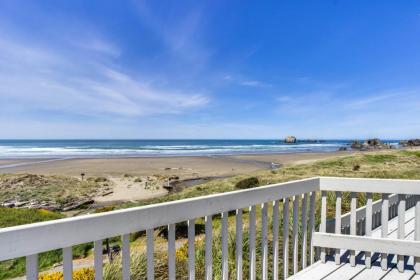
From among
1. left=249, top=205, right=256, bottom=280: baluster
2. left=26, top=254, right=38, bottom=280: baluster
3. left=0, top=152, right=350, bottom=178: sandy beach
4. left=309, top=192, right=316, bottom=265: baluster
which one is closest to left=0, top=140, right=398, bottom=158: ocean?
left=0, top=152, right=350, bottom=178: sandy beach

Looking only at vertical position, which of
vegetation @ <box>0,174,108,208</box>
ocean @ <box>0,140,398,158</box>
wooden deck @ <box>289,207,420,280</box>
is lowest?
vegetation @ <box>0,174,108,208</box>

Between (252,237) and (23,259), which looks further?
(23,259)

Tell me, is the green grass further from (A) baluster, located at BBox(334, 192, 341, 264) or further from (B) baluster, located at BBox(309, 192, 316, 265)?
(A) baluster, located at BBox(334, 192, 341, 264)

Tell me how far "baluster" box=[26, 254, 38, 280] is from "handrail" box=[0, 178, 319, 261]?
0.15ft

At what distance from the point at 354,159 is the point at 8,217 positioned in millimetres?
22210

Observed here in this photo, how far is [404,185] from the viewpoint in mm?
3672

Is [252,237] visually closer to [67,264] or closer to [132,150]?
[67,264]

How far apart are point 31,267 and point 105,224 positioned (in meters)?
0.41

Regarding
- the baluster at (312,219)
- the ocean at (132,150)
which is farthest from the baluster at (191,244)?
the ocean at (132,150)

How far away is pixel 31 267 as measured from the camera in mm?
1584

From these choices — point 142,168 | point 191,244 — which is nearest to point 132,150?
point 142,168

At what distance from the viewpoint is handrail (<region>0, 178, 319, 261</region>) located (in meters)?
1.51

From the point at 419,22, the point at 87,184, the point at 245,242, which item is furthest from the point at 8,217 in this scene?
the point at 419,22

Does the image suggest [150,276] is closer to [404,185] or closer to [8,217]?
[404,185]
